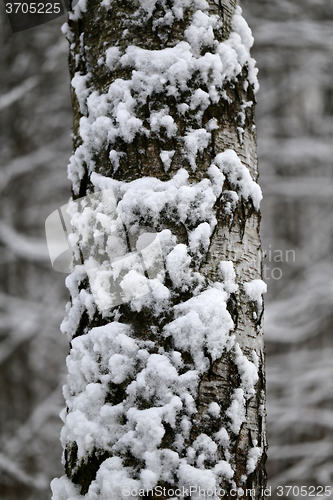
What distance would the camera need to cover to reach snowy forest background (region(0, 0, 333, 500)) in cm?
398

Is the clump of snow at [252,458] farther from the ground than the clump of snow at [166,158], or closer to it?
closer to it

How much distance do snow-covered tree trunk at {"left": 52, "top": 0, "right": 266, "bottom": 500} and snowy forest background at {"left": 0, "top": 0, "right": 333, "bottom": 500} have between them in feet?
11.4

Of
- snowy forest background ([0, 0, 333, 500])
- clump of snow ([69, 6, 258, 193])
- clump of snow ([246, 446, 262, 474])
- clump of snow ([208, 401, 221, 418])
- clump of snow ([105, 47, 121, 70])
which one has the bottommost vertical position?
clump of snow ([246, 446, 262, 474])

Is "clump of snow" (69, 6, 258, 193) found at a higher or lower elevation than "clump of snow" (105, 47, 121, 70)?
lower

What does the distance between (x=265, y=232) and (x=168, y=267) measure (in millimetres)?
3864

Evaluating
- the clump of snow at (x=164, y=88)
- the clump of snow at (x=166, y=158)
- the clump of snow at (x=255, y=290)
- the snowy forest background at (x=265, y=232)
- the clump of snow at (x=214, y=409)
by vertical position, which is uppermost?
the snowy forest background at (x=265, y=232)

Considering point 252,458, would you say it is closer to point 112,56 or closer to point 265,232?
point 112,56

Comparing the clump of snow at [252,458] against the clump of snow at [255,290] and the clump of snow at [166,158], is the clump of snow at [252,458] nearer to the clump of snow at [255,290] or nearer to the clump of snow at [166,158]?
the clump of snow at [255,290]

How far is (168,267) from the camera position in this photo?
71 cm

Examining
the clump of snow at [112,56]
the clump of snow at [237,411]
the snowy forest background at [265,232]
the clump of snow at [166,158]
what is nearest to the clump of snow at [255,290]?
the clump of snow at [237,411]

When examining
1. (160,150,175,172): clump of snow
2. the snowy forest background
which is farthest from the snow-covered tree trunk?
the snowy forest background

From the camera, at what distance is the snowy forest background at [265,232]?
3984mm

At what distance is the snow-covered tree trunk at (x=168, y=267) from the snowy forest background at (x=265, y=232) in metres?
3.49

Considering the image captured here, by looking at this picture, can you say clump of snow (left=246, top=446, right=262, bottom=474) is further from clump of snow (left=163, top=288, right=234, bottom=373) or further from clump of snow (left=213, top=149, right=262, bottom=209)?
clump of snow (left=213, top=149, right=262, bottom=209)
